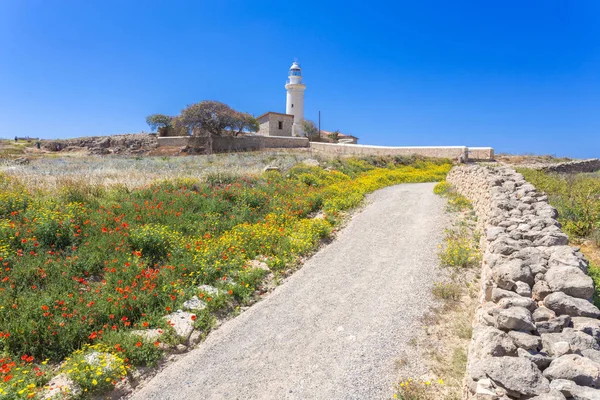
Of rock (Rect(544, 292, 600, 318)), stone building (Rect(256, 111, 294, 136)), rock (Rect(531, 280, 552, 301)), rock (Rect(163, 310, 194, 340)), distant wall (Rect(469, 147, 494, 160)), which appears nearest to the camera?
rock (Rect(544, 292, 600, 318))

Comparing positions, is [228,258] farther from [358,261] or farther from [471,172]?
[471,172]

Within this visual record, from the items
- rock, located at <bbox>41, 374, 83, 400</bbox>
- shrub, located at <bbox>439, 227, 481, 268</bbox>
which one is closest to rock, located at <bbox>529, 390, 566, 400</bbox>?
rock, located at <bbox>41, 374, 83, 400</bbox>

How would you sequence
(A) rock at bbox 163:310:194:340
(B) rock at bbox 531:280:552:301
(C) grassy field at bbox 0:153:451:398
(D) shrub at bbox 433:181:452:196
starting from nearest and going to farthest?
1. (B) rock at bbox 531:280:552:301
2. (C) grassy field at bbox 0:153:451:398
3. (A) rock at bbox 163:310:194:340
4. (D) shrub at bbox 433:181:452:196

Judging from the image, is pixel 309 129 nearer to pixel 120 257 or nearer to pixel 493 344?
pixel 120 257

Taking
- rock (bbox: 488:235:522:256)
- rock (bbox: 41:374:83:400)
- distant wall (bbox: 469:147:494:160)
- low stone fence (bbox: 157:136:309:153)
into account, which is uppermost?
low stone fence (bbox: 157:136:309:153)

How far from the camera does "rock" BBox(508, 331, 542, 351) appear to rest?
347 centimetres

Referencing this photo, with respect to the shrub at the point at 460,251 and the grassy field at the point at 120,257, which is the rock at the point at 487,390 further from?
the shrub at the point at 460,251

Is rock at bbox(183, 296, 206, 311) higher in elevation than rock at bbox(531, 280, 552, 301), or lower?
lower

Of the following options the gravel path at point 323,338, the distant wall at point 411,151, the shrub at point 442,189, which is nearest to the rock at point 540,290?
the gravel path at point 323,338

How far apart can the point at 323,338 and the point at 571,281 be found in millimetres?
3459

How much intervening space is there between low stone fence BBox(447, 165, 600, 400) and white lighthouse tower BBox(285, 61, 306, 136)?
161 feet

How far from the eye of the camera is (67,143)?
47844mm

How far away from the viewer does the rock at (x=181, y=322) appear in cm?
560

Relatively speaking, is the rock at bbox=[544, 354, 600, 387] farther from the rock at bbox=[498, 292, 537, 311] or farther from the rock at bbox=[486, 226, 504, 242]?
the rock at bbox=[486, 226, 504, 242]
